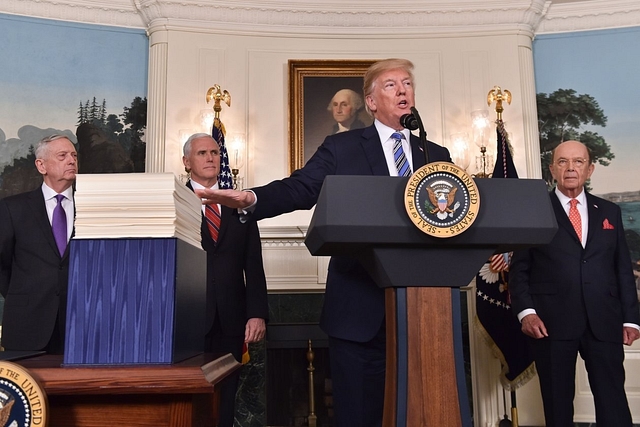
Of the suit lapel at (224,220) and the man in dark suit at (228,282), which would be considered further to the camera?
the suit lapel at (224,220)

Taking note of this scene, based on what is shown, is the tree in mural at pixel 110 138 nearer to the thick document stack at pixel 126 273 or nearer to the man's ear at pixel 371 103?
the man's ear at pixel 371 103

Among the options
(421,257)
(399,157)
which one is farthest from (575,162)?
(421,257)

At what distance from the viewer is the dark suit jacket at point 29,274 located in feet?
9.09

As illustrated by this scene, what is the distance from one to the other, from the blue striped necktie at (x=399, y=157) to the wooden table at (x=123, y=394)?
3.96 feet

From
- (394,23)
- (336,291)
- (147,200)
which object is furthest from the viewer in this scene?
(394,23)

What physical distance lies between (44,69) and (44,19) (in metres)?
0.41

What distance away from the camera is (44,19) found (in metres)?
5.32

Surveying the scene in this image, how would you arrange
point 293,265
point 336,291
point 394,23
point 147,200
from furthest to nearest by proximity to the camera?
point 394,23
point 293,265
point 336,291
point 147,200

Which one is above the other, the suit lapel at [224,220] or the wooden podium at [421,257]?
the suit lapel at [224,220]

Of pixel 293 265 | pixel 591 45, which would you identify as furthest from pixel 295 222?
pixel 591 45

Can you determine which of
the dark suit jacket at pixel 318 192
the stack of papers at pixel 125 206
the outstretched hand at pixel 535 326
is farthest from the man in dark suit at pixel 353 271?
the outstretched hand at pixel 535 326

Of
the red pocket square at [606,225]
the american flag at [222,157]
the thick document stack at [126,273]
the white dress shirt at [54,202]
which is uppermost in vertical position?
the american flag at [222,157]

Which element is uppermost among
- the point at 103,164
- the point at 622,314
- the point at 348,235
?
the point at 103,164

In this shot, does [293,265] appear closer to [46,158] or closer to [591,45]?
[46,158]
